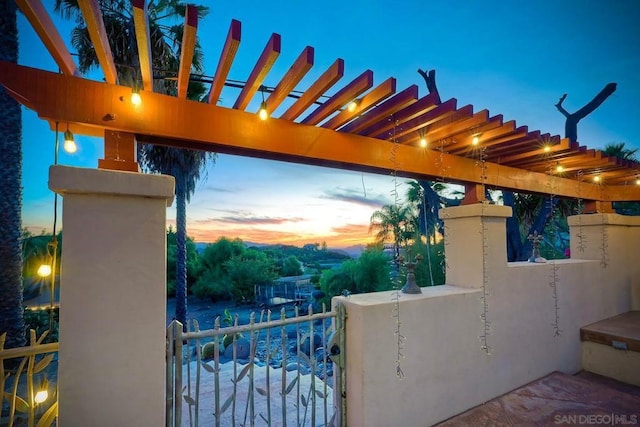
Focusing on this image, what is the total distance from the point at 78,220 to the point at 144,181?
35 centimetres

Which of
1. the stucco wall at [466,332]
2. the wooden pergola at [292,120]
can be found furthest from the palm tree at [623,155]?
the wooden pergola at [292,120]

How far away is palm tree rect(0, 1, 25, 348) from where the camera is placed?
4.84 meters

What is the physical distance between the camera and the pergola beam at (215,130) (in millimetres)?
1446

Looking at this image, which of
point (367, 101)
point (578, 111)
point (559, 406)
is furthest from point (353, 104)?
point (578, 111)

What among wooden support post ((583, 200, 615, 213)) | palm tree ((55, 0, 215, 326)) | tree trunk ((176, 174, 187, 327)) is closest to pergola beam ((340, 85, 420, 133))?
wooden support post ((583, 200, 615, 213))

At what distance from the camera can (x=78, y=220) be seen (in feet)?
4.47

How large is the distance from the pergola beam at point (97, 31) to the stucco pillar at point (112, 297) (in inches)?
22.6

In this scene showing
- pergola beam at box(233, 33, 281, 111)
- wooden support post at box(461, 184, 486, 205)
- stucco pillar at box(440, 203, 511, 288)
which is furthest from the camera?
wooden support post at box(461, 184, 486, 205)

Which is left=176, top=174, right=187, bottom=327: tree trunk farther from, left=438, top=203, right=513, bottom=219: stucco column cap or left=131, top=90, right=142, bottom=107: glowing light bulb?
left=438, top=203, right=513, bottom=219: stucco column cap

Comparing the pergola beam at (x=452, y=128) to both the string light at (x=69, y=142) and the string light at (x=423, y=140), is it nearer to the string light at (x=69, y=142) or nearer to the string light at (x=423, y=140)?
the string light at (x=423, y=140)

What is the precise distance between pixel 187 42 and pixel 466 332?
3006 millimetres

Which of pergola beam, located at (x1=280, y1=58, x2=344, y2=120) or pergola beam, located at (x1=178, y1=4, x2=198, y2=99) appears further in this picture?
pergola beam, located at (x1=280, y1=58, x2=344, y2=120)

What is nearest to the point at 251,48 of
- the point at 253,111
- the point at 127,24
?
the point at 127,24

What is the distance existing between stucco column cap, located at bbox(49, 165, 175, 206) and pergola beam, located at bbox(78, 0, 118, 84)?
566 millimetres
